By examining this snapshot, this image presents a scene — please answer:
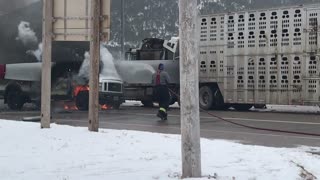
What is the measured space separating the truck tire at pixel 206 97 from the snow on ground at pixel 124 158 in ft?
35.2

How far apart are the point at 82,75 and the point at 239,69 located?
564 cm

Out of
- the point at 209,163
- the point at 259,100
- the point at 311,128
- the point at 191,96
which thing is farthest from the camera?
the point at 259,100

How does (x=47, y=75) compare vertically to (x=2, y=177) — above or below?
above

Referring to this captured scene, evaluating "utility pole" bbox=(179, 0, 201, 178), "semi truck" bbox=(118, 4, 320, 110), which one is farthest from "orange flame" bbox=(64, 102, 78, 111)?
"utility pole" bbox=(179, 0, 201, 178)

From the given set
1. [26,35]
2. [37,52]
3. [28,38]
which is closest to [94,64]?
[37,52]

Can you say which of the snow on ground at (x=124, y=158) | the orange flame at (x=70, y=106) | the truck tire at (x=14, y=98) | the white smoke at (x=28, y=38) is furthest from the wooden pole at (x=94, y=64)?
the white smoke at (x=28, y=38)

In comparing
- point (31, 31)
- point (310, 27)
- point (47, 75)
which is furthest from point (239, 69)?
point (47, 75)

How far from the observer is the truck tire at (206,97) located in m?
20.2

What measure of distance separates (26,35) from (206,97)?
7497 mm

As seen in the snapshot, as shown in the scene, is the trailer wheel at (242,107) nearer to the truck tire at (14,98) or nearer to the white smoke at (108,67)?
the white smoke at (108,67)

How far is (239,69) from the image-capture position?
19266 mm

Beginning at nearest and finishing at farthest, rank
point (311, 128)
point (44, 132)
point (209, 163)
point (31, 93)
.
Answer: point (209, 163), point (44, 132), point (311, 128), point (31, 93)

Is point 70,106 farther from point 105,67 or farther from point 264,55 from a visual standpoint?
point 264,55

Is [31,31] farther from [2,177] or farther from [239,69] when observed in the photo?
[2,177]
